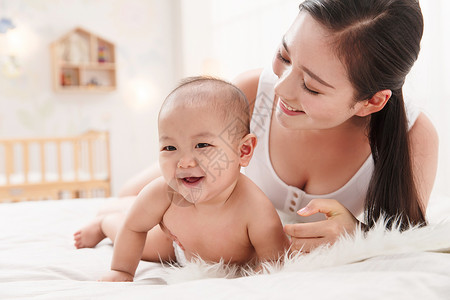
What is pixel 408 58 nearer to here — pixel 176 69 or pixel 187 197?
pixel 187 197

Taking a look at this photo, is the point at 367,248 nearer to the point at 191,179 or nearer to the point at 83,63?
the point at 191,179

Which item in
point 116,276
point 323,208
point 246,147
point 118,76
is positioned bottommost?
point 116,276

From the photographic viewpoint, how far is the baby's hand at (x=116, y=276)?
91 centimetres

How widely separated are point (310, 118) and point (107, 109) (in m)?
4.09

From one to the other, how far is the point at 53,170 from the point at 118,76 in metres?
1.21

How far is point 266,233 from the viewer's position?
91cm

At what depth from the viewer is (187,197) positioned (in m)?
0.88

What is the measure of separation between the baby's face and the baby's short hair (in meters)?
0.01

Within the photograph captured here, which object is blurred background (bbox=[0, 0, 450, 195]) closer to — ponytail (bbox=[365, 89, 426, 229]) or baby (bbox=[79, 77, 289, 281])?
ponytail (bbox=[365, 89, 426, 229])

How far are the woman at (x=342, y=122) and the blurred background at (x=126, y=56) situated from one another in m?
2.27

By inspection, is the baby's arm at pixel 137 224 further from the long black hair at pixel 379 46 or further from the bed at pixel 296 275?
the long black hair at pixel 379 46

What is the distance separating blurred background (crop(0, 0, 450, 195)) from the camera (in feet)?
13.5

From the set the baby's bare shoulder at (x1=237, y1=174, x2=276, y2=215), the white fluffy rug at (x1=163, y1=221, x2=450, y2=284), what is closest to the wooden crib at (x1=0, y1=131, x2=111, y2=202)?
the baby's bare shoulder at (x1=237, y1=174, x2=276, y2=215)

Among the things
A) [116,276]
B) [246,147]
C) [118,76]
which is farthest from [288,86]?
[118,76]
